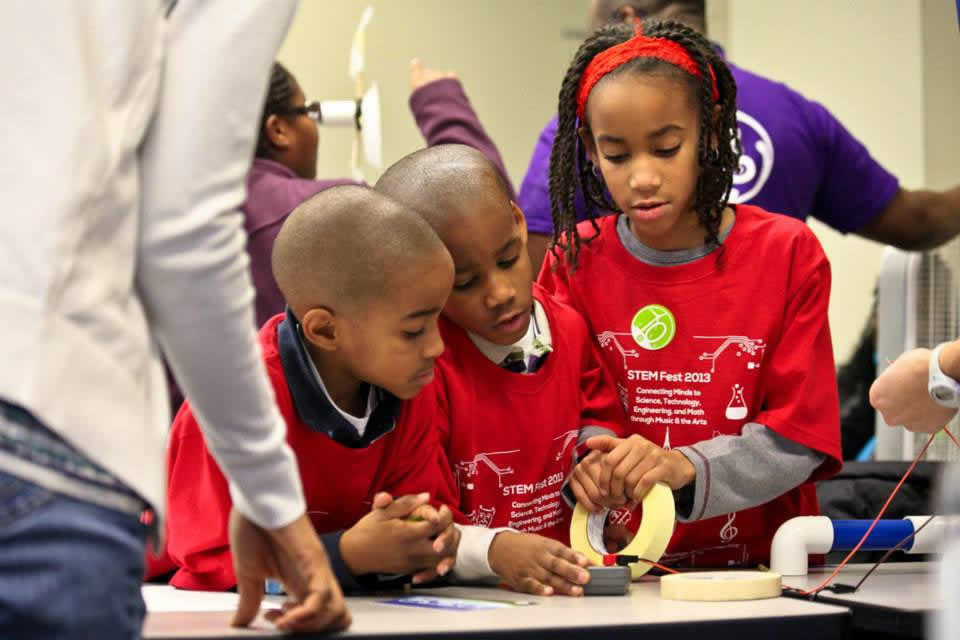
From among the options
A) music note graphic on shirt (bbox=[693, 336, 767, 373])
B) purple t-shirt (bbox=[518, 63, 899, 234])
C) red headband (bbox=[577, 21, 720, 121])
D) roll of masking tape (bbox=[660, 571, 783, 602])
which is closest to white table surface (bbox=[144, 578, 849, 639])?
roll of masking tape (bbox=[660, 571, 783, 602])

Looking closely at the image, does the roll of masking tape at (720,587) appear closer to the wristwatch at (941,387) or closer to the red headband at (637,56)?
the wristwatch at (941,387)

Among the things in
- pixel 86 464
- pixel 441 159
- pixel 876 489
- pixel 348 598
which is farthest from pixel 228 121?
pixel 876 489

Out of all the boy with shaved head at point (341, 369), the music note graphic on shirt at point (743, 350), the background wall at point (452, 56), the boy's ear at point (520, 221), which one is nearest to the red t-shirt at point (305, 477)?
the boy with shaved head at point (341, 369)

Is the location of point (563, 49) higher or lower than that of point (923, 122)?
higher

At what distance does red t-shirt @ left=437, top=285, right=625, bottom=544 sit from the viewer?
54.6 inches

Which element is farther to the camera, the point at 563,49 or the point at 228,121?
the point at 563,49

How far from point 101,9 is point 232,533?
366mm

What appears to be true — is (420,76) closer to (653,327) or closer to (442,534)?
(653,327)

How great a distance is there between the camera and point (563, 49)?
352cm

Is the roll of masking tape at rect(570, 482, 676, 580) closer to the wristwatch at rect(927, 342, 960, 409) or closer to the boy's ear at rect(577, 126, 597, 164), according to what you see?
the wristwatch at rect(927, 342, 960, 409)

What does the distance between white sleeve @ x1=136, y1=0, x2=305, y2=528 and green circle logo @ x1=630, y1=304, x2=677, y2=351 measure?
2.62ft

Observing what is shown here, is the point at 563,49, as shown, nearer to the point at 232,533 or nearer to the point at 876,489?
the point at 876,489

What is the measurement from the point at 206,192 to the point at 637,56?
2.87ft

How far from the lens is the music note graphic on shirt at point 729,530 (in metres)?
1.49
